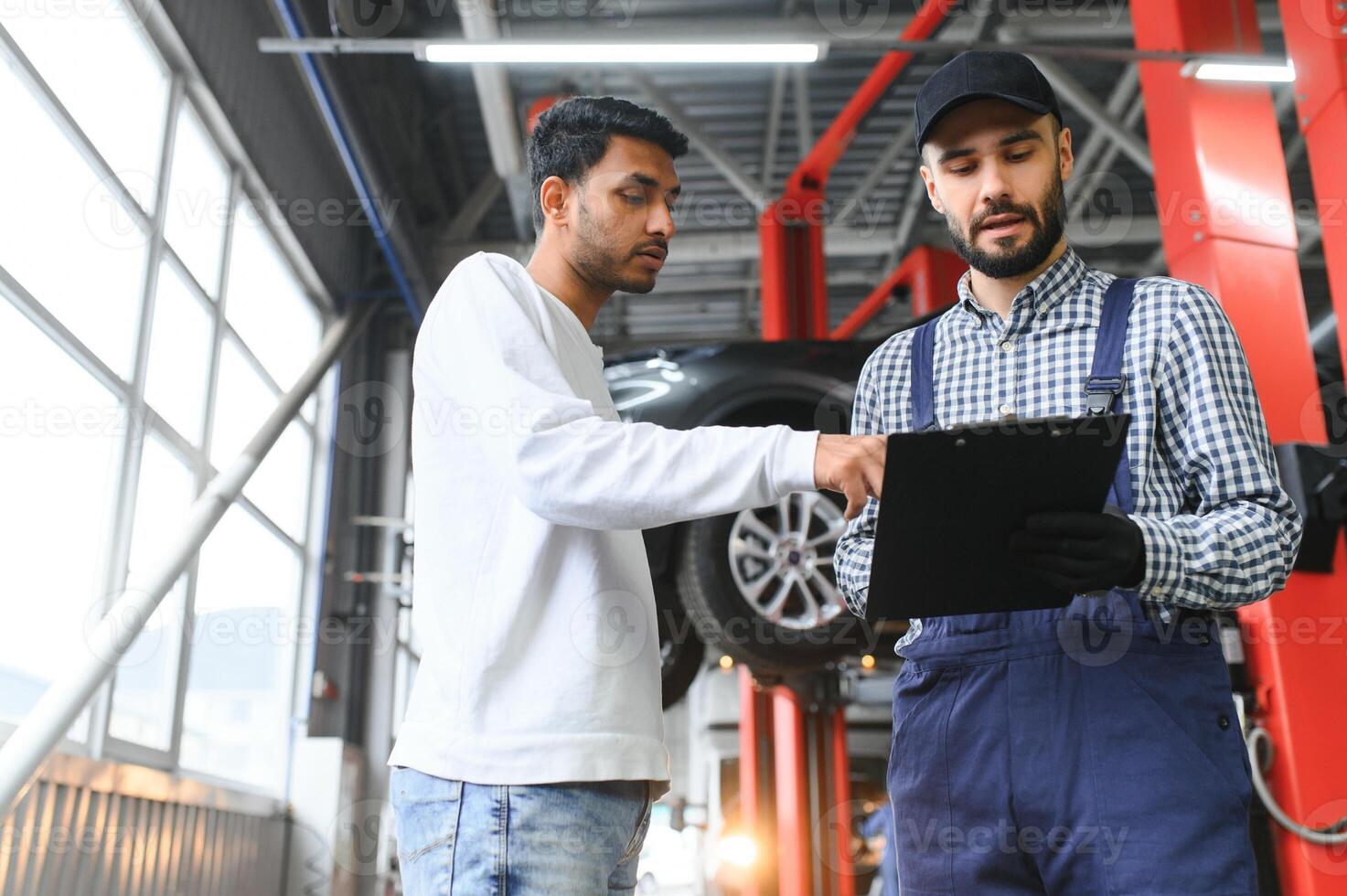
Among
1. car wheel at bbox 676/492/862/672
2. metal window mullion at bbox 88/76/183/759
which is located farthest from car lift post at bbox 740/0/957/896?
metal window mullion at bbox 88/76/183/759

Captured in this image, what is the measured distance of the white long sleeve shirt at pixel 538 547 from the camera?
3.81 feet

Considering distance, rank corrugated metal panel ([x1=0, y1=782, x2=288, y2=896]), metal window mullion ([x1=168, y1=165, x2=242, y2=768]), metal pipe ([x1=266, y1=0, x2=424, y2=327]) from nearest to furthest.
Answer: corrugated metal panel ([x1=0, y1=782, x2=288, y2=896]) → metal pipe ([x1=266, y1=0, x2=424, y2=327]) → metal window mullion ([x1=168, y1=165, x2=242, y2=768])

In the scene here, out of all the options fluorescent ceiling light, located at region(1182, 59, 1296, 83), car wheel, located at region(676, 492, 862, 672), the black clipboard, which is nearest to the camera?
the black clipboard

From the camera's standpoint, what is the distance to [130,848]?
491cm

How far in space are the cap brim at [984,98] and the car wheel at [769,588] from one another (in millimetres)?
2378

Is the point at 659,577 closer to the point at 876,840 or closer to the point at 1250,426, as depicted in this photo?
the point at 1250,426

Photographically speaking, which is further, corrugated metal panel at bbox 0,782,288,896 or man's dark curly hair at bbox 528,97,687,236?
corrugated metal panel at bbox 0,782,288,896

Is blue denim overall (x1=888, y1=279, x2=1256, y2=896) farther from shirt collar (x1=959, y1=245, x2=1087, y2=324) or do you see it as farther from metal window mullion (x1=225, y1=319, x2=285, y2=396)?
metal window mullion (x1=225, y1=319, x2=285, y2=396)

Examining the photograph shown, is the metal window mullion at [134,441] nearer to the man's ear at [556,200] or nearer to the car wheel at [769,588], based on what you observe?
the car wheel at [769,588]

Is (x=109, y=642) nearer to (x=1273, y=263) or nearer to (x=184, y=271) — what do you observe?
(x=184, y=271)

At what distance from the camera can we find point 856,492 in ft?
3.76

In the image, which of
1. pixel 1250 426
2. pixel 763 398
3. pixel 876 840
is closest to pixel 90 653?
pixel 763 398

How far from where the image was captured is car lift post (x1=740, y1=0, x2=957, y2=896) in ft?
15.1

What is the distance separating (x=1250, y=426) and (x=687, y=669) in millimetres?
3379
